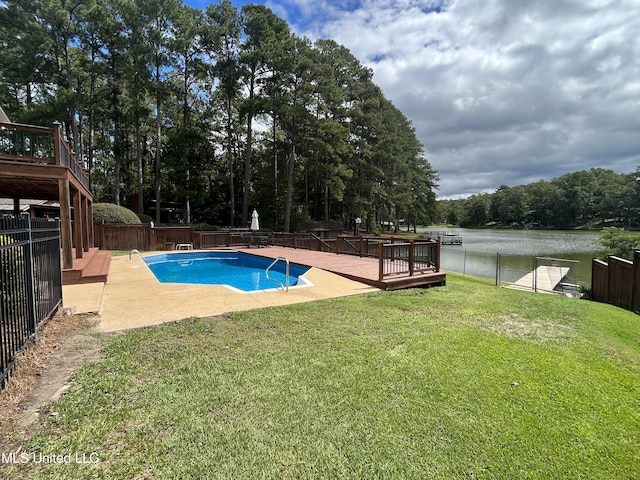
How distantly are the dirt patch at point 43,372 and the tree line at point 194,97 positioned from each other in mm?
19800

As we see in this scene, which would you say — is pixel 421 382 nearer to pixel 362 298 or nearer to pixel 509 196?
pixel 362 298

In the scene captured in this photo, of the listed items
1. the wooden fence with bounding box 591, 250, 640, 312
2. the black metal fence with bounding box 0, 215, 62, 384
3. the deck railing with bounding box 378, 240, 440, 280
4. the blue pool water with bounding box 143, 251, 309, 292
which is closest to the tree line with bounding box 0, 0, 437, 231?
the blue pool water with bounding box 143, 251, 309, 292

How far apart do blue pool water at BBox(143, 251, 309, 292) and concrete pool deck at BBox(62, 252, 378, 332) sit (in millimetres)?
1015

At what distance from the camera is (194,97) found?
27406 millimetres

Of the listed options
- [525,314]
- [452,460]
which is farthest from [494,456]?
[525,314]

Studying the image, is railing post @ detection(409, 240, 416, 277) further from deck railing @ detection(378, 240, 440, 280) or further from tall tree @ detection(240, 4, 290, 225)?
tall tree @ detection(240, 4, 290, 225)

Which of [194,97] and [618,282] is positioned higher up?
[194,97]

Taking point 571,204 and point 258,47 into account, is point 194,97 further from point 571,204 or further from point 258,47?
point 571,204

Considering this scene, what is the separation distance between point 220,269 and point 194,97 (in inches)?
843

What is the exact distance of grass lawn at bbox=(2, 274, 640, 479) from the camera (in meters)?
1.93

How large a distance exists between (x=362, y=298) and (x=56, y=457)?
16.6 ft

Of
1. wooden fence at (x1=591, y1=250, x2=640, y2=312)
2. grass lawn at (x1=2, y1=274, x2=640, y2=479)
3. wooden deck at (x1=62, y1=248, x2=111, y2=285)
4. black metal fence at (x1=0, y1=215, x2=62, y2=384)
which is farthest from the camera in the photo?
wooden fence at (x1=591, y1=250, x2=640, y2=312)

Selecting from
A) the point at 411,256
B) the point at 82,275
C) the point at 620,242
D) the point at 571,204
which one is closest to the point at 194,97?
the point at 82,275

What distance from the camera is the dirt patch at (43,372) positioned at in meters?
2.24
